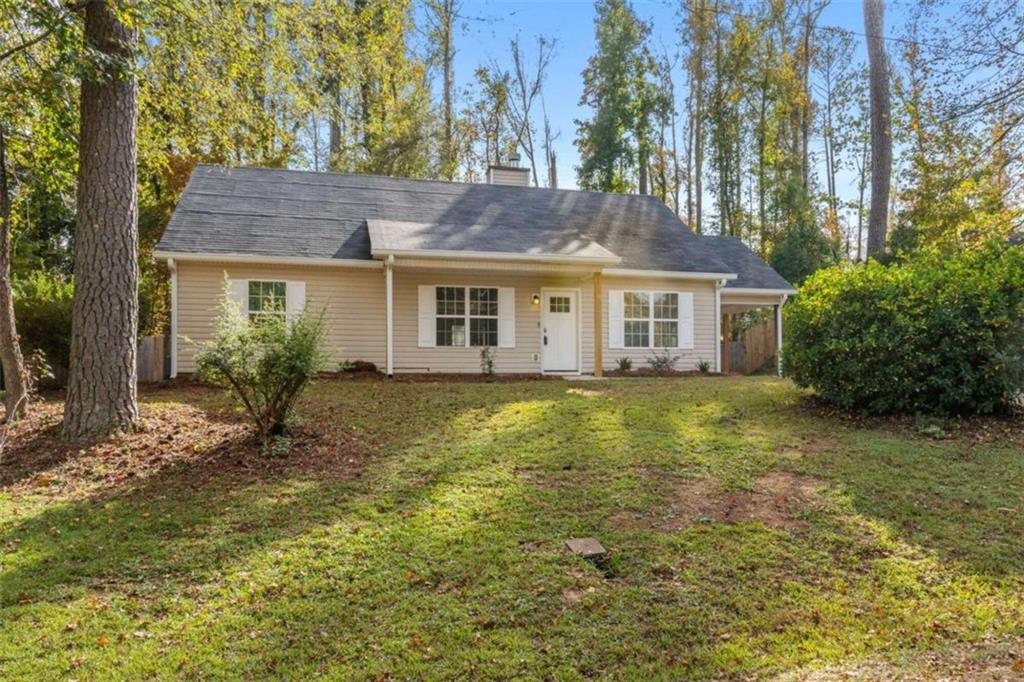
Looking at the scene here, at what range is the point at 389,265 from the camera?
11367mm

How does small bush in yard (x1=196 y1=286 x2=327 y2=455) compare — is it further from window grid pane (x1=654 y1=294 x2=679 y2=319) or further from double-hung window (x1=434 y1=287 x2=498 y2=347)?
window grid pane (x1=654 y1=294 x2=679 y2=319)

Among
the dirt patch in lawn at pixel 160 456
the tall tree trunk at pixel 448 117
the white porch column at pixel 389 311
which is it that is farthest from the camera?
the tall tree trunk at pixel 448 117

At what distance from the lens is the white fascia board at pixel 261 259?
36.3ft

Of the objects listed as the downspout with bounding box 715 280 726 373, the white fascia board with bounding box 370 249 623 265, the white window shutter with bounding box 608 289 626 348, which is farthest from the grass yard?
the downspout with bounding box 715 280 726 373

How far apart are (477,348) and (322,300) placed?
3.23 m

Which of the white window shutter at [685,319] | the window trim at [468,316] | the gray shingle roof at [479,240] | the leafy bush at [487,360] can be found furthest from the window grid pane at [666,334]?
the leafy bush at [487,360]

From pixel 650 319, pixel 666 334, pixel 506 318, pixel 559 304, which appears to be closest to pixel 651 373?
pixel 666 334

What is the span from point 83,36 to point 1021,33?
36.6ft

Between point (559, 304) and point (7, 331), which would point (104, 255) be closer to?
point (7, 331)

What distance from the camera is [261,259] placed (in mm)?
11477

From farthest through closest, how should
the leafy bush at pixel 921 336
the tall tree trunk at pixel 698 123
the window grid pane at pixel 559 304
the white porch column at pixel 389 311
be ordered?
the tall tree trunk at pixel 698 123, the window grid pane at pixel 559 304, the white porch column at pixel 389 311, the leafy bush at pixel 921 336

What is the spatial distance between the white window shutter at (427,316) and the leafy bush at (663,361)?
4888mm

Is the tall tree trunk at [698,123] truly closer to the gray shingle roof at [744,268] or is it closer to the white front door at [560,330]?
the gray shingle roof at [744,268]

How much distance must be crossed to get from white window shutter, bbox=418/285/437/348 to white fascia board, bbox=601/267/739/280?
360 cm
